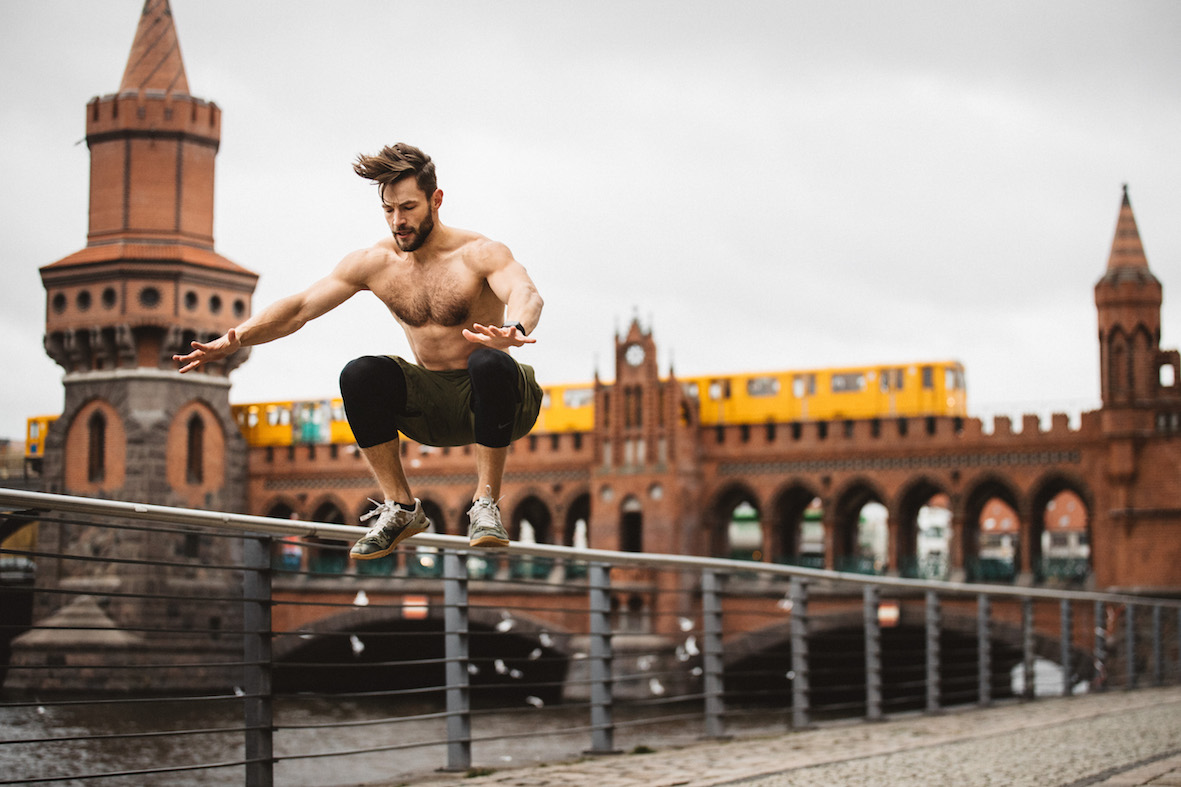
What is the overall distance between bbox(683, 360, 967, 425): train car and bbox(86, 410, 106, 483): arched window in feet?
49.9

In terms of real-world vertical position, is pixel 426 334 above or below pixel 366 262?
below

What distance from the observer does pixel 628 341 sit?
4016 cm

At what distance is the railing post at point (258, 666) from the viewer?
6027 mm

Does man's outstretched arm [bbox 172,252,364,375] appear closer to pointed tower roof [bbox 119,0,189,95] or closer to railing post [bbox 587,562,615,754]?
railing post [bbox 587,562,615,754]

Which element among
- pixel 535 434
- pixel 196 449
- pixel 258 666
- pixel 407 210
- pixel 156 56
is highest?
pixel 156 56

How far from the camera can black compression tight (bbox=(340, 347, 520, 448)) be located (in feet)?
12.1

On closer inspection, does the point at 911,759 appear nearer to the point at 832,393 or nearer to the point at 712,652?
the point at 712,652

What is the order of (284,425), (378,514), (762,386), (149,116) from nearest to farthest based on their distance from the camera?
(378,514) → (149,116) → (762,386) → (284,425)

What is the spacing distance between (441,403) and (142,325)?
123 feet

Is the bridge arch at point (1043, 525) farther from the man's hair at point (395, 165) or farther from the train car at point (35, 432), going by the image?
the man's hair at point (395, 165)

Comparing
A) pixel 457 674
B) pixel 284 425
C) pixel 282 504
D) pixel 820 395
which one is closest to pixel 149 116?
pixel 284 425

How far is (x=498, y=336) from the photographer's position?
355cm

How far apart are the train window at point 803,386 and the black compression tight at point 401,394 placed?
37.7 metres

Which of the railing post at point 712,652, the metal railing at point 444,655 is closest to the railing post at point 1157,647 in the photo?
the metal railing at point 444,655
